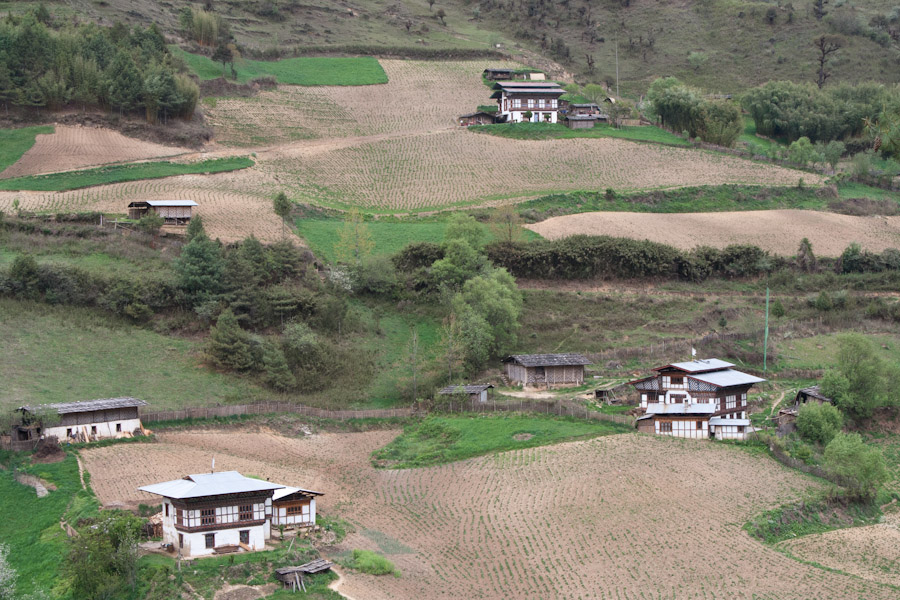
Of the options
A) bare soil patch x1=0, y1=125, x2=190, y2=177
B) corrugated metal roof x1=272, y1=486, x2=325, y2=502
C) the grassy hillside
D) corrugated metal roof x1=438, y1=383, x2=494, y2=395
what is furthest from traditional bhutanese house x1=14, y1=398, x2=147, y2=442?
the grassy hillside

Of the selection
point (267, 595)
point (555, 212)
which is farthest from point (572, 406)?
point (555, 212)

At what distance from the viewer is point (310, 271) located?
7725 cm

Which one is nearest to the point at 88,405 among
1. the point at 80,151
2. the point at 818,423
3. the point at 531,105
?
the point at 818,423

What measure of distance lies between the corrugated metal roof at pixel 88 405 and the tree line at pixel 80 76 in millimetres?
47136

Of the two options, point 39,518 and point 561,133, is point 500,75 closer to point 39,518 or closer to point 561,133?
point 561,133

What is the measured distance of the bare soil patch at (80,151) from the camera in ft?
294

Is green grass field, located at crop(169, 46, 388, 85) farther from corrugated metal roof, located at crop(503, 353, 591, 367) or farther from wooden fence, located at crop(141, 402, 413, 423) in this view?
wooden fence, located at crop(141, 402, 413, 423)

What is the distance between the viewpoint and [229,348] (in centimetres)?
6669

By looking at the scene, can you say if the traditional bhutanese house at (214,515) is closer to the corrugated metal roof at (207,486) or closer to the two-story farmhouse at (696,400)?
the corrugated metal roof at (207,486)

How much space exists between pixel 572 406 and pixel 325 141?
52921mm

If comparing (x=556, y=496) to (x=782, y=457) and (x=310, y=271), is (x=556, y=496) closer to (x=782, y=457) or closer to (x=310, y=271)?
(x=782, y=457)

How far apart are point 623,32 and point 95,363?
109 meters

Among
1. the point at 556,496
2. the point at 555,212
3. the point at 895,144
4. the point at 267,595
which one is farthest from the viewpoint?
the point at 555,212

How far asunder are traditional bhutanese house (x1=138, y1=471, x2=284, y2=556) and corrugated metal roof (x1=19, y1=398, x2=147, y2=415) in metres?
9.95
